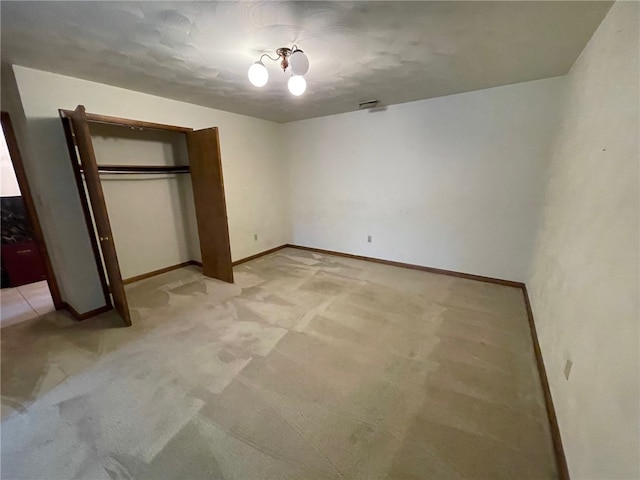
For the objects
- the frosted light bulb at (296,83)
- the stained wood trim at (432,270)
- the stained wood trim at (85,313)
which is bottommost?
the stained wood trim at (85,313)

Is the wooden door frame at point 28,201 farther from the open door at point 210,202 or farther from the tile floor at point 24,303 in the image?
the open door at point 210,202

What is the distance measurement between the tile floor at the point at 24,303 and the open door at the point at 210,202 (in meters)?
1.85

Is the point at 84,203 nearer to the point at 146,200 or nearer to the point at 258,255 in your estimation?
the point at 146,200

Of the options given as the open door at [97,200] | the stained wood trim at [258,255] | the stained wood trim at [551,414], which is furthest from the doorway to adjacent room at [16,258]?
the stained wood trim at [551,414]

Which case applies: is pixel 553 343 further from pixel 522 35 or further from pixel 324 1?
pixel 324 1

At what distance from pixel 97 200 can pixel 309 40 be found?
238cm

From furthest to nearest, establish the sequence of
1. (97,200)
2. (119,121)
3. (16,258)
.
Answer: (16,258), (119,121), (97,200)

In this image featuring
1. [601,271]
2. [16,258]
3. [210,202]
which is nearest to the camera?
[601,271]

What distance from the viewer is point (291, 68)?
1802 millimetres

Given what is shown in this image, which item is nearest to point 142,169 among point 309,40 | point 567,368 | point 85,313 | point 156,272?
point 156,272

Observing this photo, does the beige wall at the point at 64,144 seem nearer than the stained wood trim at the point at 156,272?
Yes

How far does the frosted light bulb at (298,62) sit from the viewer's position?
1723mm

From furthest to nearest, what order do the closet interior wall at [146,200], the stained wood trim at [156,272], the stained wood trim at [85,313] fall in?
the stained wood trim at [156,272], the closet interior wall at [146,200], the stained wood trim at [85,313]

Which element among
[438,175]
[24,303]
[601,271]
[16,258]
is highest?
[438,175]
